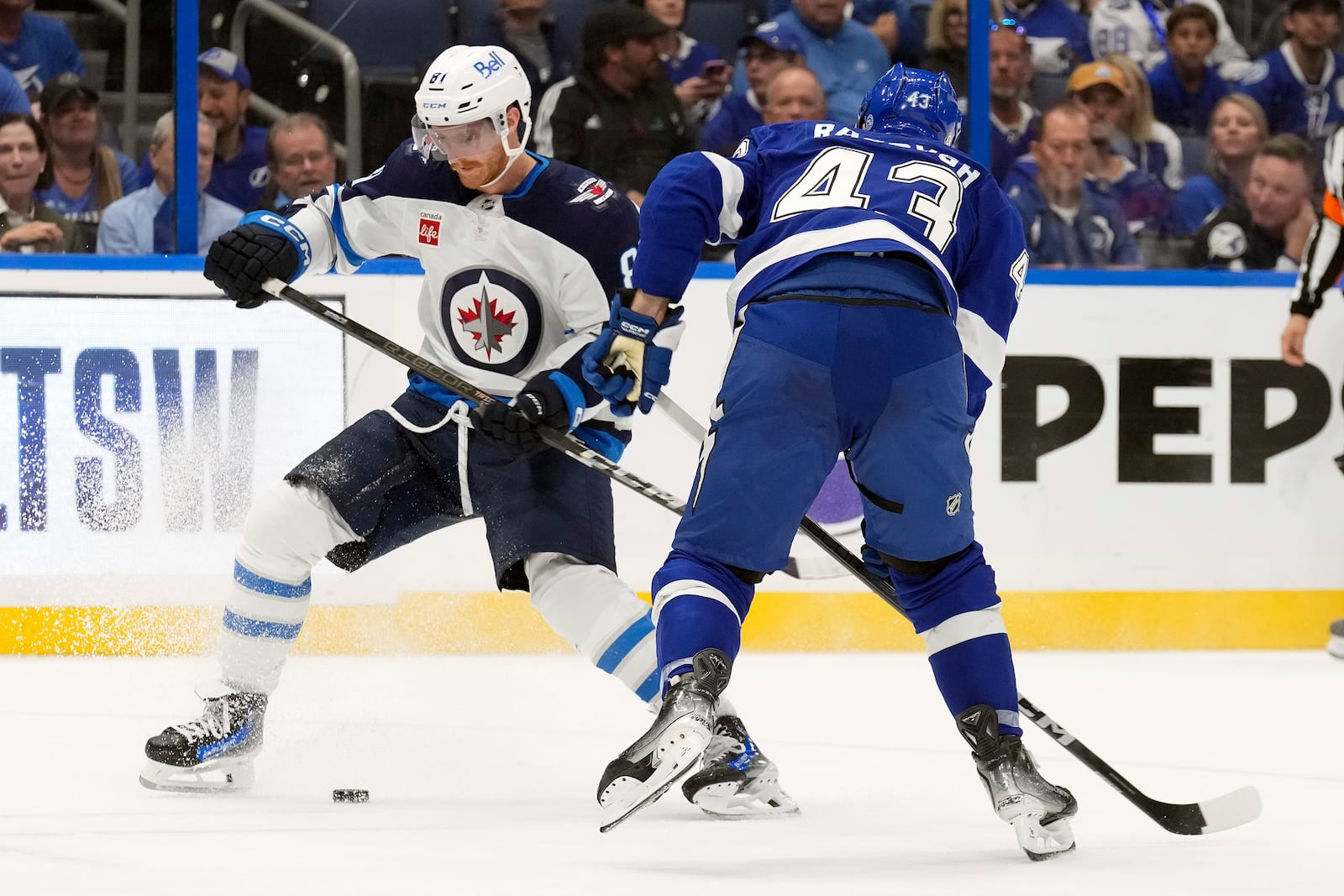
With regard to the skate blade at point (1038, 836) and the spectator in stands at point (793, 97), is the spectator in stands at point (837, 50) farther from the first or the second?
the skate blade at point (1038, 836)

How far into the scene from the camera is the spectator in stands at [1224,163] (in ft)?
16.1

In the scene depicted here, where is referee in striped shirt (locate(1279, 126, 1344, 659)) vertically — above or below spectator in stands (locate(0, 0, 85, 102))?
below

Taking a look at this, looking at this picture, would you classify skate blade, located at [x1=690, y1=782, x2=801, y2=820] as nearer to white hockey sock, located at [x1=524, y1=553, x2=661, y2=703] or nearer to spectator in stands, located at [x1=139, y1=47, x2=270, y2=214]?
white hockey sock, located at [x1=524, y1=553, x2=661, y2=703]

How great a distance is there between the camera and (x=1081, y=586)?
4.67 m

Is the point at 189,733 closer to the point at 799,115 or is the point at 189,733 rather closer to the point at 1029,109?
the point at 799,115

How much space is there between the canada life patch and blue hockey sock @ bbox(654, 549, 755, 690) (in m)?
0.84

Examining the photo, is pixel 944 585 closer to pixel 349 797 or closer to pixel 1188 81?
pixel 349 797

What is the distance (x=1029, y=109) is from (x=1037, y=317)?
63 cm

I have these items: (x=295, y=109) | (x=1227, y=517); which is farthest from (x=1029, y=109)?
(x=295, y=109)

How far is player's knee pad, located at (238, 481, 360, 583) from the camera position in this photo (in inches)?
110

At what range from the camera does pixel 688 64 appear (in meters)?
4.73

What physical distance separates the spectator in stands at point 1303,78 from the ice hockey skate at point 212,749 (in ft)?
11.5

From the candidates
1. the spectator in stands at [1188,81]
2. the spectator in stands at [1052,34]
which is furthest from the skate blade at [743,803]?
the spectator in stands at [1188,81]

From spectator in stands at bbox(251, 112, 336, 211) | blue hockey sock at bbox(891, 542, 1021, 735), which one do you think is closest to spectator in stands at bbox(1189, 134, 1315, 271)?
spectator in stands at bbox(251, 112, 336, 211)
